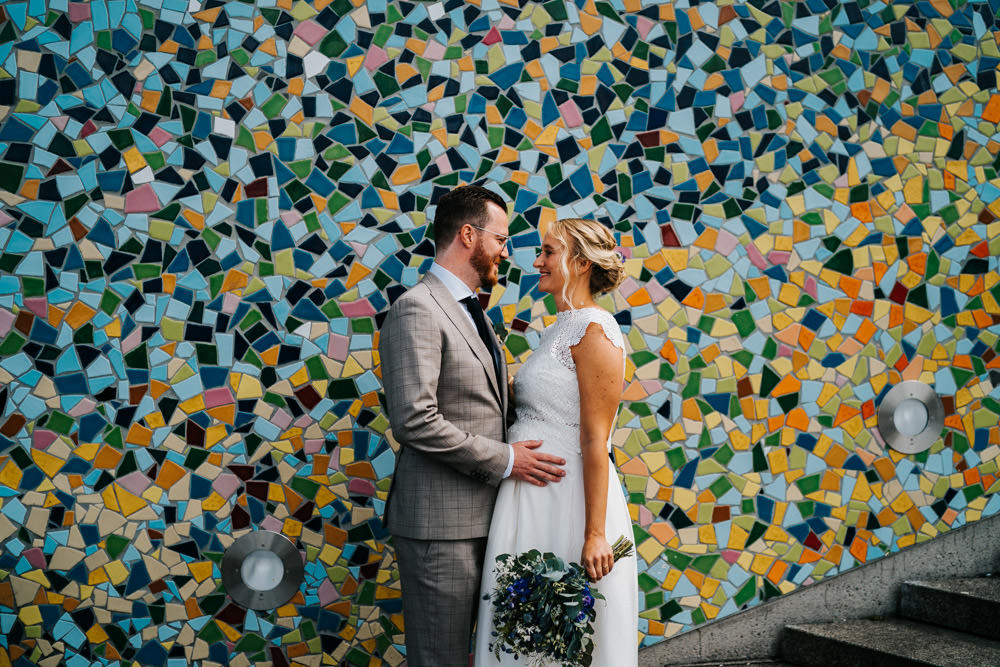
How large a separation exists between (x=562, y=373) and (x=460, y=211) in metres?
0.65

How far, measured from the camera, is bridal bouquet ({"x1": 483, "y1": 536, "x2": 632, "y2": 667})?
2129mm

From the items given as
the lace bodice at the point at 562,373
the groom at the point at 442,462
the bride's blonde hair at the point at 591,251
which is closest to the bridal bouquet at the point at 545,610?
the groom at the point at 442,462

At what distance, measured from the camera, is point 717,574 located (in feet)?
11.1

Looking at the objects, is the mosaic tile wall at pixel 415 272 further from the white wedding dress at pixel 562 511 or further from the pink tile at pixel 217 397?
the white wedding dress at pixel 562 511

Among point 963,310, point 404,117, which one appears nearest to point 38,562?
point 404,117

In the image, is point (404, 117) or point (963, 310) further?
point (963, 310)

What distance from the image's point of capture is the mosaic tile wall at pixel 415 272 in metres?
2.87

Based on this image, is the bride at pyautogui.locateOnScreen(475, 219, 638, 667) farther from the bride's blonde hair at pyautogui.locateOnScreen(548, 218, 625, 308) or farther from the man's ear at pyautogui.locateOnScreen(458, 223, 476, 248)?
the man's ear at pyautogui.locateOnScreen(458, 223, 476, 248)

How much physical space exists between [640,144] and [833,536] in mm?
1842

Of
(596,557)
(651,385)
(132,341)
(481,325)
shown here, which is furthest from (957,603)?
(132,341)

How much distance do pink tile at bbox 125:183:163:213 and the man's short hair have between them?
1027mm

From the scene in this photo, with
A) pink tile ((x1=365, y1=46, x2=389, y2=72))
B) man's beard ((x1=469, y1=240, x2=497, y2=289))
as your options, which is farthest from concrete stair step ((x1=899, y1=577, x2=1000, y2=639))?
pink tile ((x1=365, y1=46, x2=389, y2=72))

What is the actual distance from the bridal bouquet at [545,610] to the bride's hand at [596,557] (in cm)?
10

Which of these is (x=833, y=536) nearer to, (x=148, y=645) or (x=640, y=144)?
(x=640, y=144)
